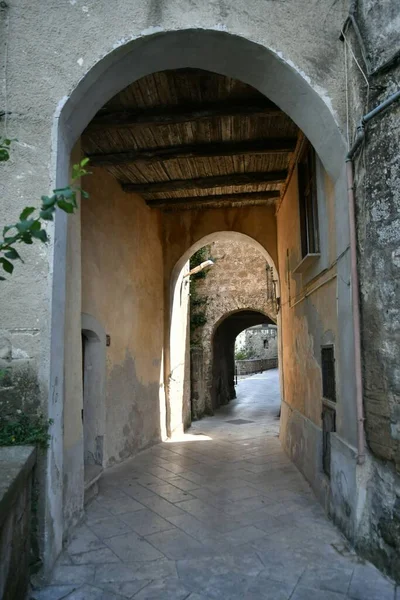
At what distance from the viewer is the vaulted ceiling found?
185 inches

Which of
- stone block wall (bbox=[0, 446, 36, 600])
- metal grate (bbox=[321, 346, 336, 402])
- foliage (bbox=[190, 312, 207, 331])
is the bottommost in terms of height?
stone block wall (bbox=[0, 446, 36, 600])

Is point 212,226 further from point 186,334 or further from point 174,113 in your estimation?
point 174,113

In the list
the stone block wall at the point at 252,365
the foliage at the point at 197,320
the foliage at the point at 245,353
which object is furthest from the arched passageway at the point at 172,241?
the foliage at the point at 245,353

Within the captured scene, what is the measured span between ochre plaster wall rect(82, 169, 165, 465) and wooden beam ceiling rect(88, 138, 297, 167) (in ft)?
1.75

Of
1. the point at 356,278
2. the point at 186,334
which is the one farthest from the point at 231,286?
the point at 356,278

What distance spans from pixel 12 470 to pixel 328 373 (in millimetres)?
3017

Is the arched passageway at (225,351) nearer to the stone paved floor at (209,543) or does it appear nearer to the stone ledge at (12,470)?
the stone paved floor at (209,543)

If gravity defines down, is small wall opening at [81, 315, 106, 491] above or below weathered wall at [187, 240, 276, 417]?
below

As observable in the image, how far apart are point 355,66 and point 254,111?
5.01 feet

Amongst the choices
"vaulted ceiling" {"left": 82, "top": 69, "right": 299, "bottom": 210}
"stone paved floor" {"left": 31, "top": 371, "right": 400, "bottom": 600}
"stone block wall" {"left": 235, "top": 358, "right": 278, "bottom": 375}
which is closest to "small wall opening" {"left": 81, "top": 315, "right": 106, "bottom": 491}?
"stone paved floor" {"left": 31, "top": 371, "right": 400, "bottom": 600}

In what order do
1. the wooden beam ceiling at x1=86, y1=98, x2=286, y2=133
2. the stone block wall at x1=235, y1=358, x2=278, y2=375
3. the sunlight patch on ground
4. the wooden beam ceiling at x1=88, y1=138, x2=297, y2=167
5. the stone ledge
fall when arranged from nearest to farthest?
the stone ledge, the wooden beam ceiling at x1=86, y1=98, x2=286, y2=133, the wooden beam ceiling at x1=88, y1=138, x2=297, y2=167, the sunlight patch on ground, the stone block wall at x1=235, y1=358, x2=278, y2=375

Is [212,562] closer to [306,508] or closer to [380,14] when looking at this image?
[306,508]

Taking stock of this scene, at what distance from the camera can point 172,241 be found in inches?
355

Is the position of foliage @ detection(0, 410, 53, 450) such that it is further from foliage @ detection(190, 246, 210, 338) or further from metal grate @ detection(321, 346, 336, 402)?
foliage @ detection(190, 246, 210, 338)
